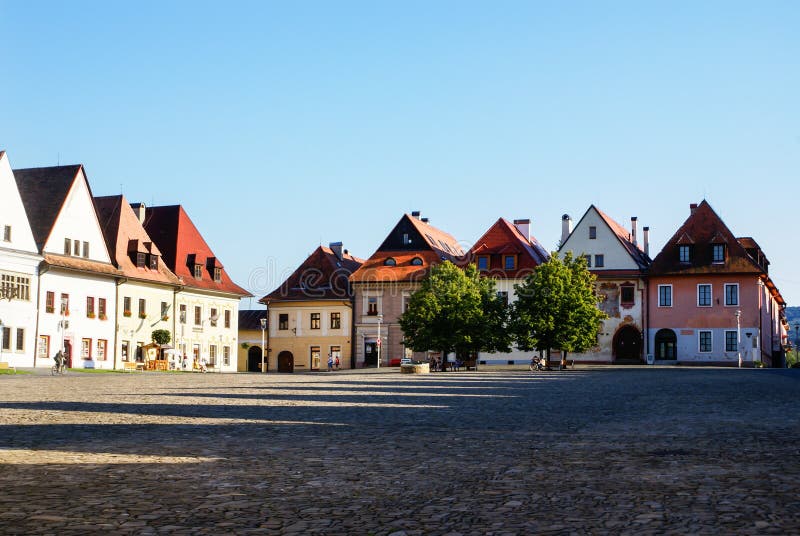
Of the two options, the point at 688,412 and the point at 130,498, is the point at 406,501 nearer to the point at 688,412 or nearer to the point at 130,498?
the point at 130,498

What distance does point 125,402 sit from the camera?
77.6 feet

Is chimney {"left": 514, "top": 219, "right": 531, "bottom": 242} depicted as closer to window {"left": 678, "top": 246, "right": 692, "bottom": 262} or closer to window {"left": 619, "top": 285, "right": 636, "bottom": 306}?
window {"left": 619, "top": 285, "right": 636, "bottom": 306}

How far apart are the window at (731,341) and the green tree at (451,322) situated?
20.1 meters

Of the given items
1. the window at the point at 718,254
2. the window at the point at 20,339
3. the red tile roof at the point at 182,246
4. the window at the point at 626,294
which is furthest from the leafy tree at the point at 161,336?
the window at the point at 718,254

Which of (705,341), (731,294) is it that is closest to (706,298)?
(731,294)

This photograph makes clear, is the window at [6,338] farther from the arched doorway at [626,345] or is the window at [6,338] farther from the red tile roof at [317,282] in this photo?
the arched doorway at [626,345]

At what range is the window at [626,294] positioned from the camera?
251 feet

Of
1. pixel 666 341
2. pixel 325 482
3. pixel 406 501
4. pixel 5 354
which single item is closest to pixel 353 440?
pixel 325 482

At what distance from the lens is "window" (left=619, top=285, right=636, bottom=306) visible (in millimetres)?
76625

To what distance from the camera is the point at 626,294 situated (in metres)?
76.8

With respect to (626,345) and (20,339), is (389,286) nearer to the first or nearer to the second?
(626,345)

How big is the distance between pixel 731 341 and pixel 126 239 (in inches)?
1858

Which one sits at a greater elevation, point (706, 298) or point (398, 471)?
point (706, 298)

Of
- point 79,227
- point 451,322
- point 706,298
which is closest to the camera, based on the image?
point 451,322
